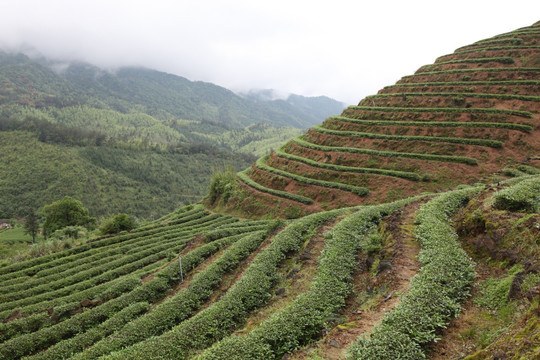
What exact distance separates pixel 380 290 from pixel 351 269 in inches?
120

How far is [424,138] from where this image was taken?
44.2 m

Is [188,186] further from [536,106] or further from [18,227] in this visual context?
[536,106]

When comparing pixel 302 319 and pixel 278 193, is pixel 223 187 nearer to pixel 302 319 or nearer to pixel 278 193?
pixel 278 193

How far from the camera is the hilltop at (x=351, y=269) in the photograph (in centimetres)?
980

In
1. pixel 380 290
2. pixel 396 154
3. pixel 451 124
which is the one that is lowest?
pixel 380 290

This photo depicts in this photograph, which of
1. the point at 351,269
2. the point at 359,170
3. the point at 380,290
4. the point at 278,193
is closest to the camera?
the point at 380,290

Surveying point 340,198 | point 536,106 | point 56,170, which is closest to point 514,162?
point 536,106

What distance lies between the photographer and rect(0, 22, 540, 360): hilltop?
9797 millimetres

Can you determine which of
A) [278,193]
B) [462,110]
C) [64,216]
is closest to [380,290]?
[278,193]

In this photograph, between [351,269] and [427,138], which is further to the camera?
[427,138]

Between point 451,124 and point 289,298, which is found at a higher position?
point 451,124

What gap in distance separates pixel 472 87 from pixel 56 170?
156 metres

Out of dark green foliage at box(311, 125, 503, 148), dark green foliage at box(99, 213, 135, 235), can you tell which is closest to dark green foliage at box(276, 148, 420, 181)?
dark green foliage at box(311, 125, 503, 148)

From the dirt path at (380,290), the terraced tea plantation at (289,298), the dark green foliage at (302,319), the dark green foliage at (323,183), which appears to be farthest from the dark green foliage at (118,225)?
the dirt path at (380,290)
